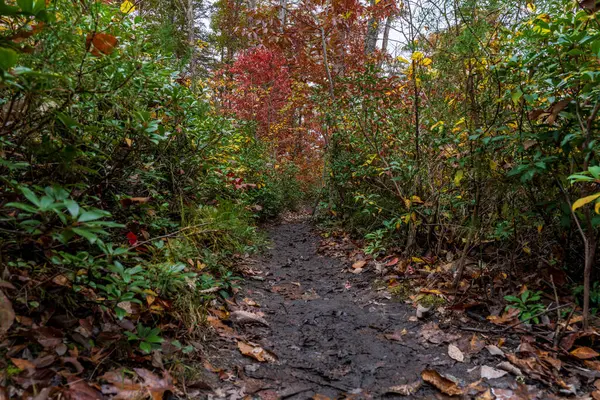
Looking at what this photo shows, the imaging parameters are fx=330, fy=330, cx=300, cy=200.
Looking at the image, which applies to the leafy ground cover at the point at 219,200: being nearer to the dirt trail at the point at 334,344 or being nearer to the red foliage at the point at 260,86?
the dirt trail at the point at 334,344

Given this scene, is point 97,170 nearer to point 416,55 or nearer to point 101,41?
point 101,41

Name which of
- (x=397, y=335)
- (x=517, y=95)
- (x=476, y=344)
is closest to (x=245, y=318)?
(x=397, y=335)

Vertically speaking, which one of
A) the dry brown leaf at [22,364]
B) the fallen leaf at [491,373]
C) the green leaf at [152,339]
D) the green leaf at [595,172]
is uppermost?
the green leaf at [595,172]

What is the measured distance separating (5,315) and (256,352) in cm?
125

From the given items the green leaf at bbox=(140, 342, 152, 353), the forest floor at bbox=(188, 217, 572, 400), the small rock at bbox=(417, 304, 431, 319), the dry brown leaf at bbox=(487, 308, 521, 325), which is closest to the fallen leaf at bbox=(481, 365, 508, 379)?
the forest floor at bbox=(188, 217, 572, 400)

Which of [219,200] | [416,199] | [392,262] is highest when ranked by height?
[416,199]

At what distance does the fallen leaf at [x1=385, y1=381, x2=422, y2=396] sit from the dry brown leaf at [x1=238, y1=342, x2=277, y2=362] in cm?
70

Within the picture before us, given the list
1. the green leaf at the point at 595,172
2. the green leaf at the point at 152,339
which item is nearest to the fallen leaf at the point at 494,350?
the green leaf at the point at 595,172

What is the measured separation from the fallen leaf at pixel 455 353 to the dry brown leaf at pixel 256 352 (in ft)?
3.48

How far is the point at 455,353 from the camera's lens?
1981mm

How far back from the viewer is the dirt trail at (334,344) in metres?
1.75

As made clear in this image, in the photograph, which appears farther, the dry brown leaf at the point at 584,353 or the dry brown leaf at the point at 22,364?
the dry brown leaf at the point at 584,353

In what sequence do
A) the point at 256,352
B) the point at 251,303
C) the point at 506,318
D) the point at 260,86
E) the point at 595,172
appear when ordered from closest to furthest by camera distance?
the point at 595,172
the point at 256,352
the point at 506,318
the point at 251,303
the point at 260,86

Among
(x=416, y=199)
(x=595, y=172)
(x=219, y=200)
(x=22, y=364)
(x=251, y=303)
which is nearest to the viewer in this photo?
(x=22, y=364)
